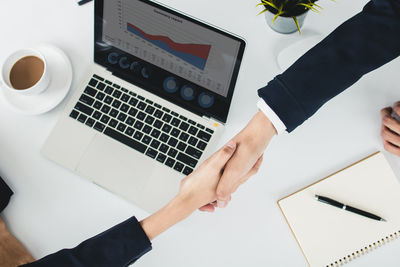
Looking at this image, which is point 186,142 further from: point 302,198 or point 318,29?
point 318,29

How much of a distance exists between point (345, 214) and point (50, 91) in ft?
2.52

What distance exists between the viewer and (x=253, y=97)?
2.89ft

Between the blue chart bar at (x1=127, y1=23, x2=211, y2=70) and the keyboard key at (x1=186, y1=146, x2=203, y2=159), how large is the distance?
188 millimetres

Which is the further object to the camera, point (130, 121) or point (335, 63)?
point (130, 121)

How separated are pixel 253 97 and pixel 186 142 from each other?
0.20m

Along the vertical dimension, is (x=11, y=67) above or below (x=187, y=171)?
above

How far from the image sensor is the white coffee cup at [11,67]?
0.81 metres

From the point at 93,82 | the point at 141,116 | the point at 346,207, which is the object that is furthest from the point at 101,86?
the point at 346,207

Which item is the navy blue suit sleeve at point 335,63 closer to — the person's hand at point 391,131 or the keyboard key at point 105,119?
the person's hand at point 391,131

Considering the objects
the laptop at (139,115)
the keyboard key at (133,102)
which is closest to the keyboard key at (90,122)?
the laptop at (139,115)

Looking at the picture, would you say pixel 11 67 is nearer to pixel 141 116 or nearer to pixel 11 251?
pixel 141 116

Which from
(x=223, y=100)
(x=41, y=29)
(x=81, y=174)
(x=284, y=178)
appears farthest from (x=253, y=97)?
(x=41, y=29)

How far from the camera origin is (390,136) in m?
0.83

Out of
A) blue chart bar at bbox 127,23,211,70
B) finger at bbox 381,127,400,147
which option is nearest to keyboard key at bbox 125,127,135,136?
blue chart bar at bbox 127,23,211,70
